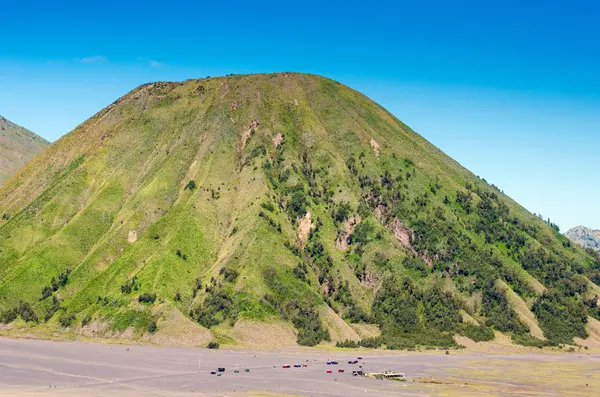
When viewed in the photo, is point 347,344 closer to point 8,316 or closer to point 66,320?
point 66,320

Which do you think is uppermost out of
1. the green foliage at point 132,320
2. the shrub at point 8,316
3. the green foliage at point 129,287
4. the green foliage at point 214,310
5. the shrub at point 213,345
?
the green foliage at point 129,287

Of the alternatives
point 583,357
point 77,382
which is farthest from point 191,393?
point 583,357

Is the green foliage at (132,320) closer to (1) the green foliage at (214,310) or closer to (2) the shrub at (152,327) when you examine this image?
(2) the shrub at (152,327)

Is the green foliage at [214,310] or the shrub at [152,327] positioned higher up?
the green foliage at [214,310]

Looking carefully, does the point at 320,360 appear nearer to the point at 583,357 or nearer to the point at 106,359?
the point at 106,359

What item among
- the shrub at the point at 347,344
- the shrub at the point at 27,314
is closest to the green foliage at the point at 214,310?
the shrub at the point at 347,344

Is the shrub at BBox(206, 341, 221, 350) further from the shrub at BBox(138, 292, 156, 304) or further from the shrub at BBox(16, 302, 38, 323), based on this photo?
the shrub at BBox(16, 302, 38, 323)

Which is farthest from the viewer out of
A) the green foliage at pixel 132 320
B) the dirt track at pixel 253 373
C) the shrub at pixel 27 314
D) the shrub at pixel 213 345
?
the shrub at pixel 27 314

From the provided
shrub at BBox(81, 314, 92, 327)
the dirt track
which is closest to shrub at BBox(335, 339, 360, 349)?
the dirt track
